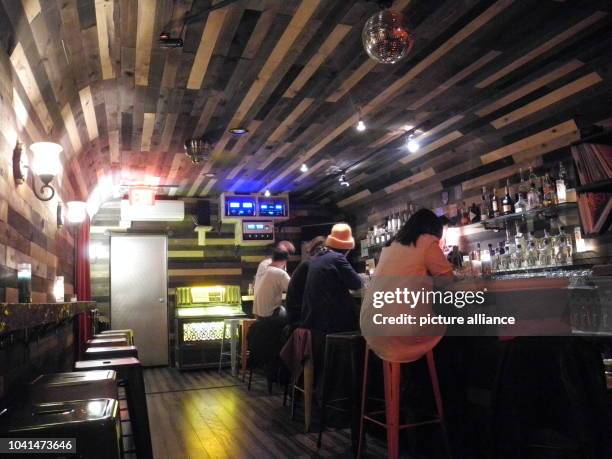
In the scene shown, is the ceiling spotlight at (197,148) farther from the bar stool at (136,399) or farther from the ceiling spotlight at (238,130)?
the bar stool at (136,399)

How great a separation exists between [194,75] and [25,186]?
5.30ft

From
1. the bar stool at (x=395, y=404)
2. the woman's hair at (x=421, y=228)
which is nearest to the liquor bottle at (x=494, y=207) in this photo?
the woman's hair at (x=421, y=228)

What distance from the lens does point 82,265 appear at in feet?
22.0

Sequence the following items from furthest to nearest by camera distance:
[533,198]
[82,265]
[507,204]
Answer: [82,265], [507,204], [533,198]

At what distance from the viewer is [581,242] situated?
4855 mm

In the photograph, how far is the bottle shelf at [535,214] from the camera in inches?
198

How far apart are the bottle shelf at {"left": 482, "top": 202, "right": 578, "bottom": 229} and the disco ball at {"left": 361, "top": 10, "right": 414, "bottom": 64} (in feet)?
8.96

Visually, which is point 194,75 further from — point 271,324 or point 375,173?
point 375,173

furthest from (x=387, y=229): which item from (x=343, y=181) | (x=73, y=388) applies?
(x=73, y=388)

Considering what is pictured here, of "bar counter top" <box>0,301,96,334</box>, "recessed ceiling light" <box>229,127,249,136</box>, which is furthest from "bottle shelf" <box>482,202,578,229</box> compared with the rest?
"bar counter top" <box>0,301,96,334</box>

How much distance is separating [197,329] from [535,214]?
5.37 meters

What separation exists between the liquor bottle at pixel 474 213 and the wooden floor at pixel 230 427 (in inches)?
118

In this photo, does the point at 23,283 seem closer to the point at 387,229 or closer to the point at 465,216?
the point at 465,216

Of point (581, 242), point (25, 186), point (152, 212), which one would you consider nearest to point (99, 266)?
point (152, 212)
